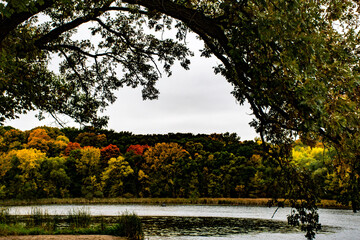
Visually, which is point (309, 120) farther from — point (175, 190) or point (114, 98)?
point (175, 190)

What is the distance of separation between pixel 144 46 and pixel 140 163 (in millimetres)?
55323

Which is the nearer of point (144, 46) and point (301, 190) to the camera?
point (301, 190)

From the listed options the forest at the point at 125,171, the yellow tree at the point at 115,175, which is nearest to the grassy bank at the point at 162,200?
the forest at the point at 125,171

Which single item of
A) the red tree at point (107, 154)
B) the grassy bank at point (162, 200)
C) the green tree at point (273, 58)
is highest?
the red tree at point (107, 154)

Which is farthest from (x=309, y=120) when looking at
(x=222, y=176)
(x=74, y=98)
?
(x=222, y=176)

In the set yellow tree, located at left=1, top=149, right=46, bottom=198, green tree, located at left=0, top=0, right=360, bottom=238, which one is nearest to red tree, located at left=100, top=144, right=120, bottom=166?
yellow tree, located at left=1, top=149, right=46, bottom=198

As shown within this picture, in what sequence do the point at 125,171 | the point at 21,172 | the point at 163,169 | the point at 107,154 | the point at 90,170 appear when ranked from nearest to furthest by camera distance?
1. the point at 21,172
2. the point at 125,171
3. the point at 90,170
4. the point at 163,169
5. the point at 107,154

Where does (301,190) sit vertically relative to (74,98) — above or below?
below

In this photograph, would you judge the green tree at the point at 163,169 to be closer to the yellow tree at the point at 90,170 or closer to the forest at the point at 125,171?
the forest at the point at 125,171

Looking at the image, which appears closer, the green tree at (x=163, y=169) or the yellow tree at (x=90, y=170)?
the yellow tree at (x=90, y=170)

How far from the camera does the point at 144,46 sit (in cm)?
1038

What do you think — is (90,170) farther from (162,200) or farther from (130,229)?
(130,229)

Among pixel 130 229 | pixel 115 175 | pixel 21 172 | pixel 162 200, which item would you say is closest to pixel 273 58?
pixel 130 229

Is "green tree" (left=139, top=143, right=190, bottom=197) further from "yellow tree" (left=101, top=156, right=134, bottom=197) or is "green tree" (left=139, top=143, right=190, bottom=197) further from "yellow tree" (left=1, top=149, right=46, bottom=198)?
Result: "yellow tree" (left=1, top=149, right=46, bottom=198)
